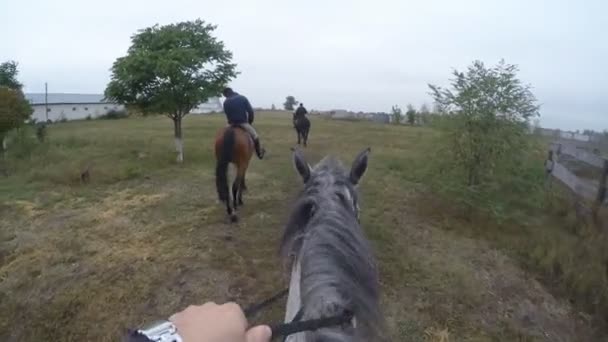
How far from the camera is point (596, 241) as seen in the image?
5.85 meters

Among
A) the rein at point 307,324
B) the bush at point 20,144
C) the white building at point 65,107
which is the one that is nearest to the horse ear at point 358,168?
the rein at point 307,324

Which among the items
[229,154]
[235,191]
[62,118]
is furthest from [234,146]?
[62,118]

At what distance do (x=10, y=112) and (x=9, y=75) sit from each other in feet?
42.5

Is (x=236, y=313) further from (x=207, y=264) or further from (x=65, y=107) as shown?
(x=65, y=107)

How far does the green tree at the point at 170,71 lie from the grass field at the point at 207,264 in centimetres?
362

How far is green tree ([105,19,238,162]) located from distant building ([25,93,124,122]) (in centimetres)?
2699

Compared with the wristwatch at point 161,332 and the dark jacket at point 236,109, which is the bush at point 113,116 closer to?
the dark jacket at point 236,109

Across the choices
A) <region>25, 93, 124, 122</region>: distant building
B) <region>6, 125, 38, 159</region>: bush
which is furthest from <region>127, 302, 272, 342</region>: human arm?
<region>25, 93, 124, 122</region>: distant building

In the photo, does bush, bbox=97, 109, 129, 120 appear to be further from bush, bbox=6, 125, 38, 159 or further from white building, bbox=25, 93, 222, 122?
bush, bbox=6, 125, 38, 159

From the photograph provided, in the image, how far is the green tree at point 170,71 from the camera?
11836 millimetres

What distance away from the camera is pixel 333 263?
154 centimetres

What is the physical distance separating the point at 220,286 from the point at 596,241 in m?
5.66

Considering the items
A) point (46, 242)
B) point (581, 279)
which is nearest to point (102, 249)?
point (46, 242)

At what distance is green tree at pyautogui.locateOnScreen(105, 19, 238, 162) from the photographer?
11836 millimetres
